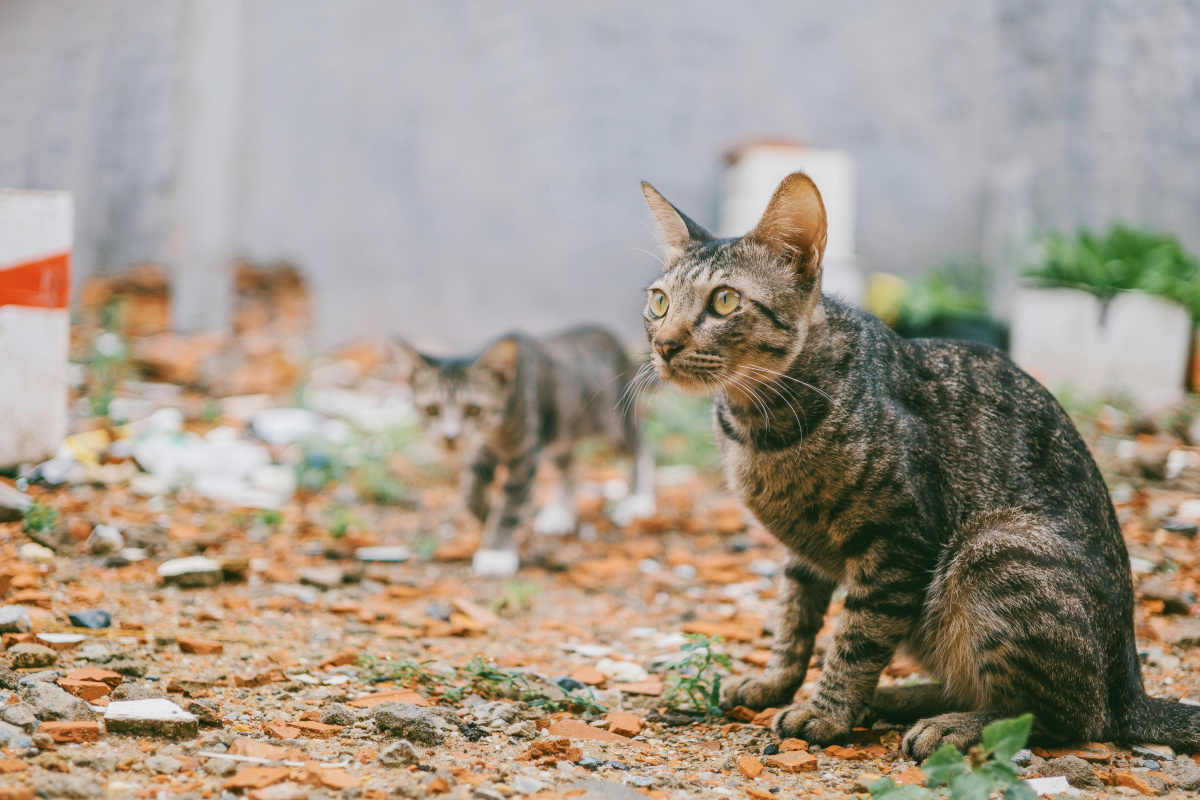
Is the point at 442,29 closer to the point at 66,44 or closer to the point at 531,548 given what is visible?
the point at 66,44

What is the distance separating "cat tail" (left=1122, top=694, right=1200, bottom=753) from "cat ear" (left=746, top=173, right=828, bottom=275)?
1522 mm

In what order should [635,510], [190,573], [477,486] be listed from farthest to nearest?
[635,510] < [477,486] < [190,573]

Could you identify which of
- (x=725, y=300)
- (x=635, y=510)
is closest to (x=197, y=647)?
(x=725, y=300)

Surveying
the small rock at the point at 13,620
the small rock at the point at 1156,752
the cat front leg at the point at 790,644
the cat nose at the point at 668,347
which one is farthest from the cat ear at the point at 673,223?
the small rock at the point at 13,620

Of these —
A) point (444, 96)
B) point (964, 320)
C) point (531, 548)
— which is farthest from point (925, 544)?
point (444, 96)

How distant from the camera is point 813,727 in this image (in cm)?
234

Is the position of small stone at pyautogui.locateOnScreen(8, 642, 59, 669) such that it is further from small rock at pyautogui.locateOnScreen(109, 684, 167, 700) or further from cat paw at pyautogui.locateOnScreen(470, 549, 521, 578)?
cat paw at pyautogui.locateOnScreen(470, 549, 521, 578)

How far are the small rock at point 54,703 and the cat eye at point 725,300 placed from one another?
1.93 meters

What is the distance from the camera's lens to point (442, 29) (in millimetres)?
7848

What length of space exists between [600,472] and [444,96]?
400 cm

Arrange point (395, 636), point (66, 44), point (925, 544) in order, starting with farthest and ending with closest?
point (66, 44) < point (395, 636) < point (925, 544)

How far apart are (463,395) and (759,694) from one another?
7.90ft

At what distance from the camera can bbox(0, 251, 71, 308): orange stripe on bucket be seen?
368 centimetres

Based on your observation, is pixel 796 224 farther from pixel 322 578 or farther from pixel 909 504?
pixel 322 578
